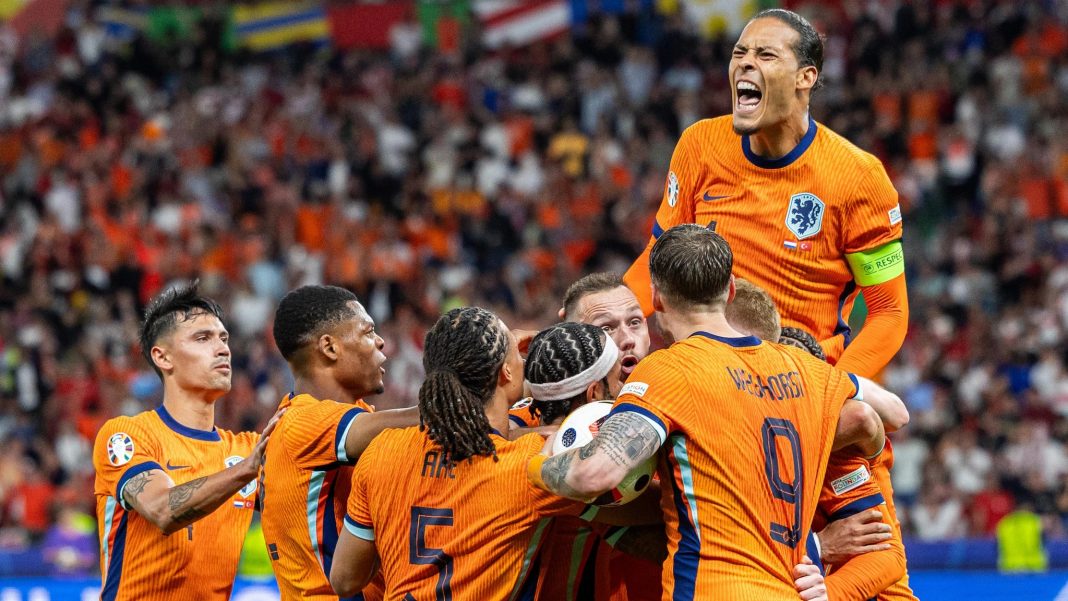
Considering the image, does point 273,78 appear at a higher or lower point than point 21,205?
higher

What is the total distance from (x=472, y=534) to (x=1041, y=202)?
13.7 meters

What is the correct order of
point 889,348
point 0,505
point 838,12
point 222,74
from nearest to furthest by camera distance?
point 889,348
point 0,505
point 838,12
point 222,74

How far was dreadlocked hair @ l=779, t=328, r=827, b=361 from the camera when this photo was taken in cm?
544

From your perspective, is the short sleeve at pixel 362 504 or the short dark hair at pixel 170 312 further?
the short dark hair at pixel 170 312

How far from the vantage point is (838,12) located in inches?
816

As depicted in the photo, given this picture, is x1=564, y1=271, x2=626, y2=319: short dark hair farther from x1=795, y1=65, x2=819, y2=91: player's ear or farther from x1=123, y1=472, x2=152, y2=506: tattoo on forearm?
x1=123, y1=472, x2=152, y2=506: tattoo on forearm

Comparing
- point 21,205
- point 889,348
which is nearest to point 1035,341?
point 889,348

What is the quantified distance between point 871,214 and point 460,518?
2196 millimetres

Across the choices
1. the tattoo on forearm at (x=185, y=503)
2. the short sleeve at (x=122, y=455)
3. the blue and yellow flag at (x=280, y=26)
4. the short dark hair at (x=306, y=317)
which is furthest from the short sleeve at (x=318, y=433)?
the blue and yellow flag at (x=280, y=26)

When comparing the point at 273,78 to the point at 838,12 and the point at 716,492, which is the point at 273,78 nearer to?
the point at 838,12

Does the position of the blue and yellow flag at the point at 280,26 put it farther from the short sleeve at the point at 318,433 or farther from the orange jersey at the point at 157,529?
the short sleeve at the point at 318,433

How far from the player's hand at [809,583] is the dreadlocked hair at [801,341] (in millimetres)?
899

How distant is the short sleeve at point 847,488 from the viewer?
5305 mm

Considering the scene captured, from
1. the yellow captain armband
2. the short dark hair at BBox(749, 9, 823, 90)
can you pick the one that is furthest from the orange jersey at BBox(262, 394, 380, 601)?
the short dark hair at BBox(749, 9, 823, 90)
